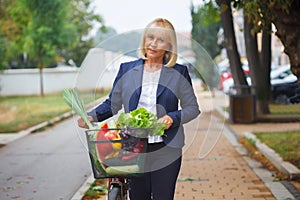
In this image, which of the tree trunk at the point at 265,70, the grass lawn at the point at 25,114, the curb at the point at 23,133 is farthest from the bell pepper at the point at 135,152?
the tree trunk at the point at 265,70

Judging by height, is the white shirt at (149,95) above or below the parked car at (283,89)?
above

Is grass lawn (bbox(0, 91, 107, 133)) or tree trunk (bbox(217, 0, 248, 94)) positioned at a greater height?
tree trunk (bbox(217, 0, 248, 94))

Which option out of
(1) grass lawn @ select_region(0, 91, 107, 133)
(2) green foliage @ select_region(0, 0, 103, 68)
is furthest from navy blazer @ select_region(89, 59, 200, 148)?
(2) green foliage @ select_region(0, 0, 103, 68)

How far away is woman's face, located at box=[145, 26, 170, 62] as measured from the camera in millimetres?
3998

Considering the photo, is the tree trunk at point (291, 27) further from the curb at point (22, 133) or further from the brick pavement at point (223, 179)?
the curb at point (22, 133)

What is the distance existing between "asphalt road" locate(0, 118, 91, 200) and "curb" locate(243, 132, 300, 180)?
3.01 m

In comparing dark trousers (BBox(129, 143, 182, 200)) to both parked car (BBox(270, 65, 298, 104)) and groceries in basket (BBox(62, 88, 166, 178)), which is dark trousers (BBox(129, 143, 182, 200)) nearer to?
groceries in basket (BBox(62, 88, 166, 178))

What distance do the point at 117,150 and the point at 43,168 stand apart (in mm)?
6631

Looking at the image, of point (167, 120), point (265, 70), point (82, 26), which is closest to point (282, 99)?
point (265, 70)

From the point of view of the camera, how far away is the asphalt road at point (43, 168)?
26.3 feet

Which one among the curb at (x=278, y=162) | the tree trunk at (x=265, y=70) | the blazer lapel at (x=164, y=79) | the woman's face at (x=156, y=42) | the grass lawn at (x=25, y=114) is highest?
the woman's face at (x=156, y=42)

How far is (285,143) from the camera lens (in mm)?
11328

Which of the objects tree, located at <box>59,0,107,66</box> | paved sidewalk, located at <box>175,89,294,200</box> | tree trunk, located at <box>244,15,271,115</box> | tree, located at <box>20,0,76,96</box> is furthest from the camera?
tree, located at <box>59,0,107,66</box>

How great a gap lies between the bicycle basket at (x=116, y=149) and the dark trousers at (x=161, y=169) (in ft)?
0.81
